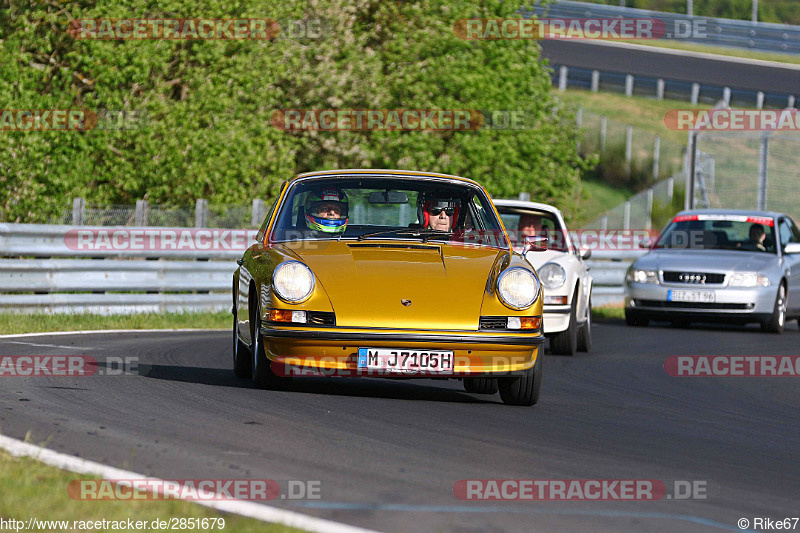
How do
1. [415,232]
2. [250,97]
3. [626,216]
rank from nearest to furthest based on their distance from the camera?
1. [415,232]
2. [250,97]
3. [626,216]

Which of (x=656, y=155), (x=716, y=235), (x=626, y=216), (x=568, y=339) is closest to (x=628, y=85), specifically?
(x=656, y=155)

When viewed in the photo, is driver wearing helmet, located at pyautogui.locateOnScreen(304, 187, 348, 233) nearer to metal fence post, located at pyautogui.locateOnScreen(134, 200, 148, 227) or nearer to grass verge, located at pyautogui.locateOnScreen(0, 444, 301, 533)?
grass verge, located at pyautogui.locateOnScreen(0, 444, 301, 533)

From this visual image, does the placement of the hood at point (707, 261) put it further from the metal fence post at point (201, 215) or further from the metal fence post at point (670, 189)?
the metal fence post at point (670, 189)

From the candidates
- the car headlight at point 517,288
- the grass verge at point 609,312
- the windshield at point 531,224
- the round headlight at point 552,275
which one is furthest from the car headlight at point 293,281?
the grass verge at point 609,312

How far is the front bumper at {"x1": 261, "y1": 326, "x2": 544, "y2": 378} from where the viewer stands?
8.02 m

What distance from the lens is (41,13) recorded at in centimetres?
2511

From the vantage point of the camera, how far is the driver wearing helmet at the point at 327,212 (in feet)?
30.5

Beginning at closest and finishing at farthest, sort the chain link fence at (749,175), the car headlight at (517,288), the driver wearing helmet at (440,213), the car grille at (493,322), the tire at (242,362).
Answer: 1. the car grille at (493,322)
2. the car headlight at (517,288)
3. the driver wearing helmet at (440,213)
4. the tire at (242,362)
5. the chain link fence at (749,175)

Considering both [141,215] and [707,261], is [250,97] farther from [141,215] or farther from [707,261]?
[707,261]

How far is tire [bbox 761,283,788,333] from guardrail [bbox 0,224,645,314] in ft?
23.4

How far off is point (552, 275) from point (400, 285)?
5.13 metres

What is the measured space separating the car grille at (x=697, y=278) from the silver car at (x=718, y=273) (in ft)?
0.04

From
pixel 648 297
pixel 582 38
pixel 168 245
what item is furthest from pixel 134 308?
pixel 582 38

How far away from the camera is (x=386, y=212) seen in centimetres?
932
